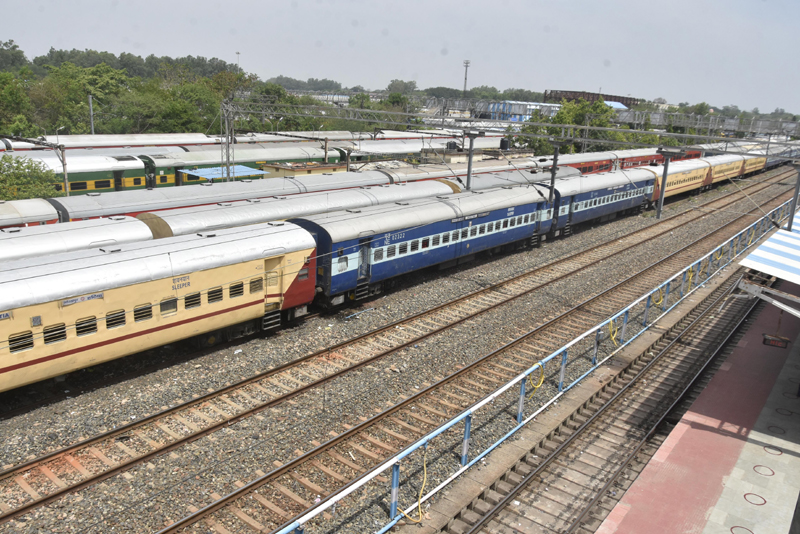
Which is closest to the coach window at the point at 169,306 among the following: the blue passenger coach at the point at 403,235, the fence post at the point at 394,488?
the blue passenger coach at the point at 403,235

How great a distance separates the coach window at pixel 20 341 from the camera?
11.8m

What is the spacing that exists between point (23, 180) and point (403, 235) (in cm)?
1877

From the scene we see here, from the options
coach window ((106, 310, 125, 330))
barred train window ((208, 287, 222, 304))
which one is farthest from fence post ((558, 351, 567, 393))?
coach window ((106, 310, 125, 330))

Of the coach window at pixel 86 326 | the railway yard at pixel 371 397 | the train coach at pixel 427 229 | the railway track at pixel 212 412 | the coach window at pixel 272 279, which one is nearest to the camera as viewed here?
the railway yard at pixel 371 397

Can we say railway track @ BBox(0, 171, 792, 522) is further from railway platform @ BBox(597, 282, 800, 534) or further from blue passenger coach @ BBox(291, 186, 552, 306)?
railway platform @ BBox(597, 282, 800, 534)

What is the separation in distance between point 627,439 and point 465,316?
762 cm

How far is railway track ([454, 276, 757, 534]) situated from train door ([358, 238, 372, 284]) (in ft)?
28.3

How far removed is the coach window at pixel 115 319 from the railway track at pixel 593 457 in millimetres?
8815

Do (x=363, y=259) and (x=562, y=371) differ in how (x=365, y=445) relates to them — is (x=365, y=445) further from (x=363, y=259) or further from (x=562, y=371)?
(x=363, y=259)

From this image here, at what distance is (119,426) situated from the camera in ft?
40.8

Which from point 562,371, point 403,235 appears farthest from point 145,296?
point 562,371

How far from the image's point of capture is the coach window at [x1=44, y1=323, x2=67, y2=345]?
12352mm

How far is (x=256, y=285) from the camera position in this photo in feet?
54.0

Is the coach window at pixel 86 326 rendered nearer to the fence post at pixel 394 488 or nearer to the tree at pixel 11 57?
the fence post at pixel 394 488
